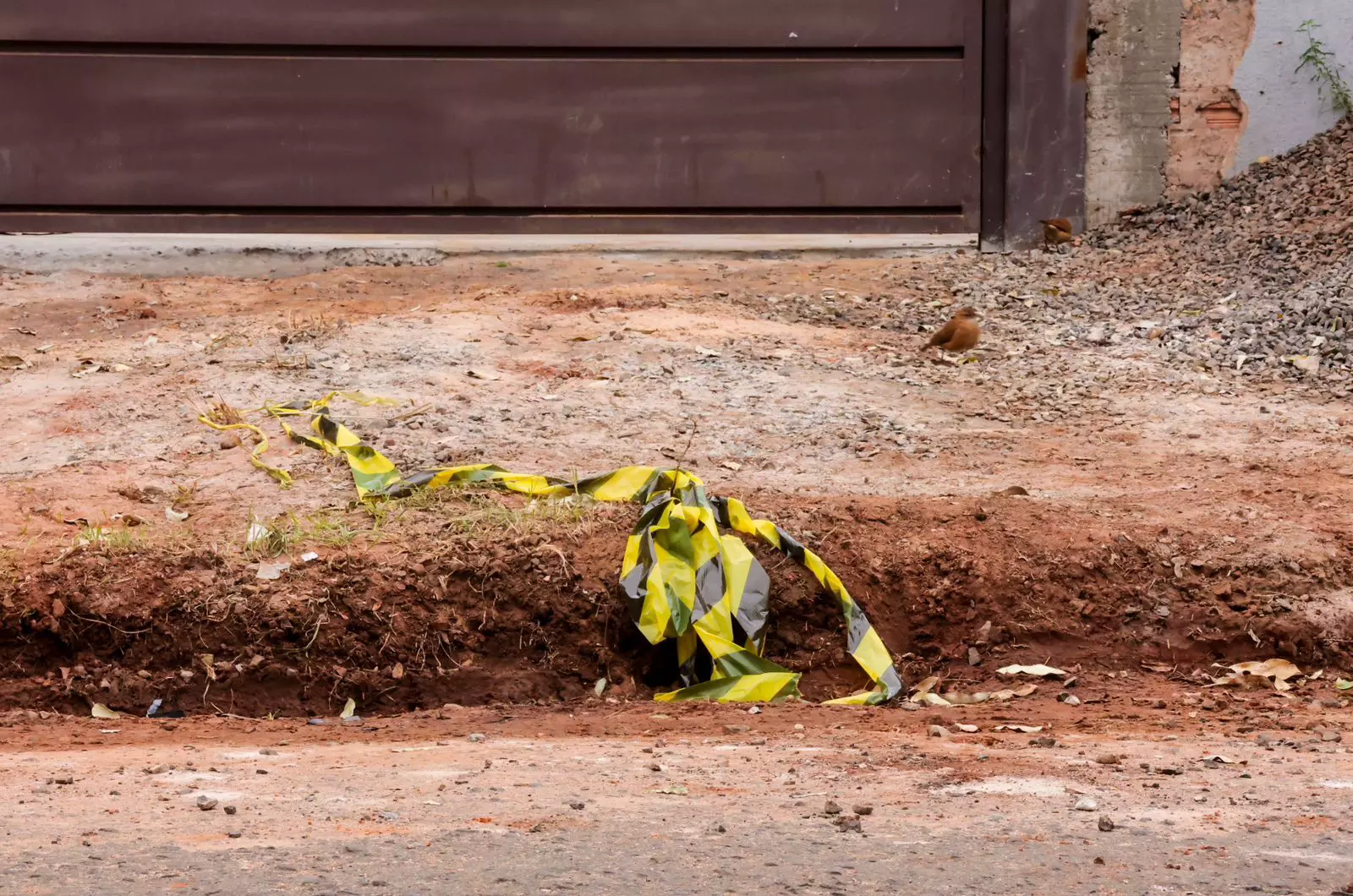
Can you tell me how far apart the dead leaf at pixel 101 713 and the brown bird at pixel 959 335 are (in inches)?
151

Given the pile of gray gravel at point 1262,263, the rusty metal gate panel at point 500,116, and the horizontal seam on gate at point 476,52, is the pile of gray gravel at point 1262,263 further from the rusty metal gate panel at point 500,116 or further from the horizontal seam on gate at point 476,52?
the horizontal seam on gate at point 476,52

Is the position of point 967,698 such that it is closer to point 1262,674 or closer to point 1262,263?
point 1262,674

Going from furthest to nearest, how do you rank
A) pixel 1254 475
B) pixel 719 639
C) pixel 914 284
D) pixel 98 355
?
pixel 914 284 < pixel 98 355 < pixel 1254 475 < pixel 719 639

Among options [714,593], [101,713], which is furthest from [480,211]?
[101,713]

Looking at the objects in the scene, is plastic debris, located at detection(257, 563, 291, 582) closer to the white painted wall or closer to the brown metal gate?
the brown metal gate

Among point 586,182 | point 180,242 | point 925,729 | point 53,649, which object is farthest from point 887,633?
point 180,242

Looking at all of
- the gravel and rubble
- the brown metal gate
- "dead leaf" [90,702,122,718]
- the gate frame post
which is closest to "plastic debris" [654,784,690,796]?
"dead leaf" [90,702,122,718]

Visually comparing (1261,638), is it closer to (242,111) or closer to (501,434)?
(501,434)

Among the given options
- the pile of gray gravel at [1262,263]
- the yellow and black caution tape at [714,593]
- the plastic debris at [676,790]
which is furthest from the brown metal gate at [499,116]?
the plastic debris at [676,790]

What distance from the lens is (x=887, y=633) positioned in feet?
14.3

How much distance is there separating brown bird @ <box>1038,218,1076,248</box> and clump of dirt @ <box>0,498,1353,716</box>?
3.95 meters

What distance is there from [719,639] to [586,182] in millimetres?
4489

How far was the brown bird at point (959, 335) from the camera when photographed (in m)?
6.37

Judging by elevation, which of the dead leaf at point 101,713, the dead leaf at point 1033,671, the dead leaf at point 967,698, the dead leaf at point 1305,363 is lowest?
the dead leaf at point 101,713
